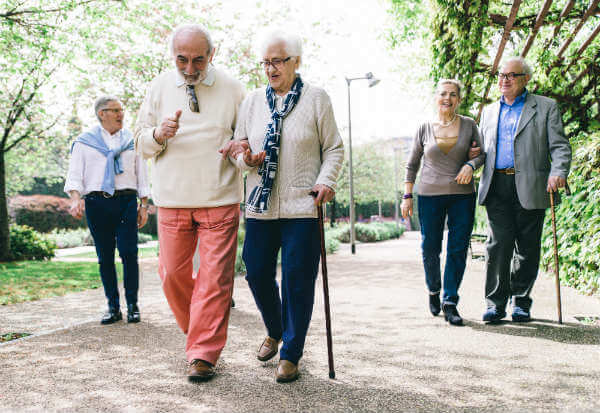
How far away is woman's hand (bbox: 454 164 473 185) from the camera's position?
448 cm

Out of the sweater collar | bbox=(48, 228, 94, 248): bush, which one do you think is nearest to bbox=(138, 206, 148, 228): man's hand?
the sweater collar

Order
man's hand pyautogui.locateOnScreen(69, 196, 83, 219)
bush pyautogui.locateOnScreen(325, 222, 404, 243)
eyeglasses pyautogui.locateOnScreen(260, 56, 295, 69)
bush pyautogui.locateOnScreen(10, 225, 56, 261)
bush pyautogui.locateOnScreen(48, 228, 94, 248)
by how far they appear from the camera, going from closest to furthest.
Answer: eyeglasses pyautogui.locateOnScreen(260, 56, 295, 69) → man's hand pyautogui.locateOnScreen(69, 196, 83, 219) → bush pyautogui.locateOnScreen(10, 225, 56, 261) → bush pyautogui.locateOnScreen(48, 228, 94, 248) → bush pyautogui.locateOnScreen(325, 222, 404, 243)

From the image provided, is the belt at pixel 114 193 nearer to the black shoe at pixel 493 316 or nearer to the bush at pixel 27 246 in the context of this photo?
the black shoe at pixel 493 316

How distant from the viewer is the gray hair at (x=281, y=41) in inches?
124

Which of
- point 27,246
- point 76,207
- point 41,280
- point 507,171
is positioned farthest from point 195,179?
point 27,246

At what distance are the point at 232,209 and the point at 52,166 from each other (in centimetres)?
3210

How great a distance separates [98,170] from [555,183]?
390 cm

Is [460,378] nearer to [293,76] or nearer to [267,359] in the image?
[267,359]

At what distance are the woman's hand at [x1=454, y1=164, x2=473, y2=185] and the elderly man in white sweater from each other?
2011 mm

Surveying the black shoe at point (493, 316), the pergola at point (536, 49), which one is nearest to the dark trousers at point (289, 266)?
the black shoe at point (493, 316)

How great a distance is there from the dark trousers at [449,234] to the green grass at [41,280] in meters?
5.12

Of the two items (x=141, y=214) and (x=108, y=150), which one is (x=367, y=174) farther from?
(x=108, y=150)

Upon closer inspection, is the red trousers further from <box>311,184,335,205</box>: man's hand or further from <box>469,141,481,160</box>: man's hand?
<box>469,141,481,160</box>: man's hand

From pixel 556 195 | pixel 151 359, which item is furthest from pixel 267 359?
pixel 556 195
